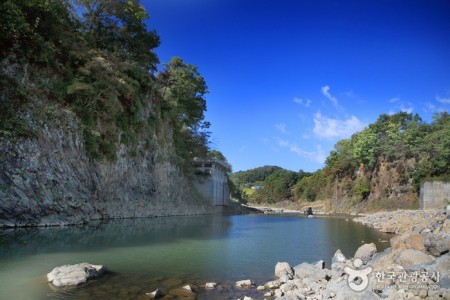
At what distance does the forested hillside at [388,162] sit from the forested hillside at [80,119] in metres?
31.7

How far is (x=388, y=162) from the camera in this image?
57219mm

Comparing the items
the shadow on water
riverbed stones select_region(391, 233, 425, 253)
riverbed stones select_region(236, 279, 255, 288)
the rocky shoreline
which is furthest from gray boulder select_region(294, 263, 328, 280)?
the shadow on water

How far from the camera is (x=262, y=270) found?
11.4 metres

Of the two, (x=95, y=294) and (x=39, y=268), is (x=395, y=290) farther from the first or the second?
(x=39, y=268)

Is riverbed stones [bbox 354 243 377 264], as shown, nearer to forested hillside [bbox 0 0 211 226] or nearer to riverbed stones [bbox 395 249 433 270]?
riverbed stones [bbox 395 249 433 270]

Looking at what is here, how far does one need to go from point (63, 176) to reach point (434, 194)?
38731 millimetres

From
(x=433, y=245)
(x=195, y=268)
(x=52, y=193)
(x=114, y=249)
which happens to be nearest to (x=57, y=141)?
(x=52, y=193)

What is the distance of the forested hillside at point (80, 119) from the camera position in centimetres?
1936

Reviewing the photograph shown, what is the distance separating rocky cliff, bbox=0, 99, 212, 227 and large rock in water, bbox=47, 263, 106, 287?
11038 mm

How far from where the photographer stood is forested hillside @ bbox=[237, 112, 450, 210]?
44375 millimetres

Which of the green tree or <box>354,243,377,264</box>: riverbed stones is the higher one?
the green tree

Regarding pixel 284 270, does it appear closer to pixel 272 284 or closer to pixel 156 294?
pixel 272 284

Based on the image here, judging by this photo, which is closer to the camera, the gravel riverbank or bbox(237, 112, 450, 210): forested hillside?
the gravel riverbank

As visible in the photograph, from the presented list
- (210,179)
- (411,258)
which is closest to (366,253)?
(411,258)
